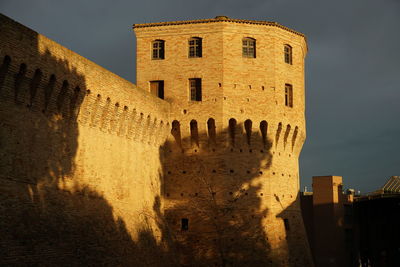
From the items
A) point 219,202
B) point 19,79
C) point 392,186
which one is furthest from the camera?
point 392,186

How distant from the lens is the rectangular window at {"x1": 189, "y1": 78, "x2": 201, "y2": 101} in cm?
3075

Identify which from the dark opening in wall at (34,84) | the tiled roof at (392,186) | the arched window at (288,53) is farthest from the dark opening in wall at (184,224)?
the tiled roof at (392,186)

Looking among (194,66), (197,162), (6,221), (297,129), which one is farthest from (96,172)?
(297,129)

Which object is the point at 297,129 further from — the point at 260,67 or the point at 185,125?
the point at 185,125

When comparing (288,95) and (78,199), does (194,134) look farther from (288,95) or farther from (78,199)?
(78,199)

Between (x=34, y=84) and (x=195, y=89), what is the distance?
467 inches

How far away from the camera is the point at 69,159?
22.0 m

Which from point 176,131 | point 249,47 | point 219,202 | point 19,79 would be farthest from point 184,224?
point 19,79

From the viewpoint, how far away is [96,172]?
76.7 feet

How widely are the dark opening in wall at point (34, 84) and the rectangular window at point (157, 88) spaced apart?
11177 millimetres

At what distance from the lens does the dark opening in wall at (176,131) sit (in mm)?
30250

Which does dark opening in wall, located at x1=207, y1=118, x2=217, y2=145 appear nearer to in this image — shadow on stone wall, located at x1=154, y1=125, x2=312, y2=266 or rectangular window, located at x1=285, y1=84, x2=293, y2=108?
shadow on stone wall, located at x1=154, y1=125, x2=312, y2=266

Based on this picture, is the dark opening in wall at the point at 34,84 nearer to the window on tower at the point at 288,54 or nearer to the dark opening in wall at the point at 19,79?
the dark opening in wall at the point at 19,79

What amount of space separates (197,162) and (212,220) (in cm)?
298
